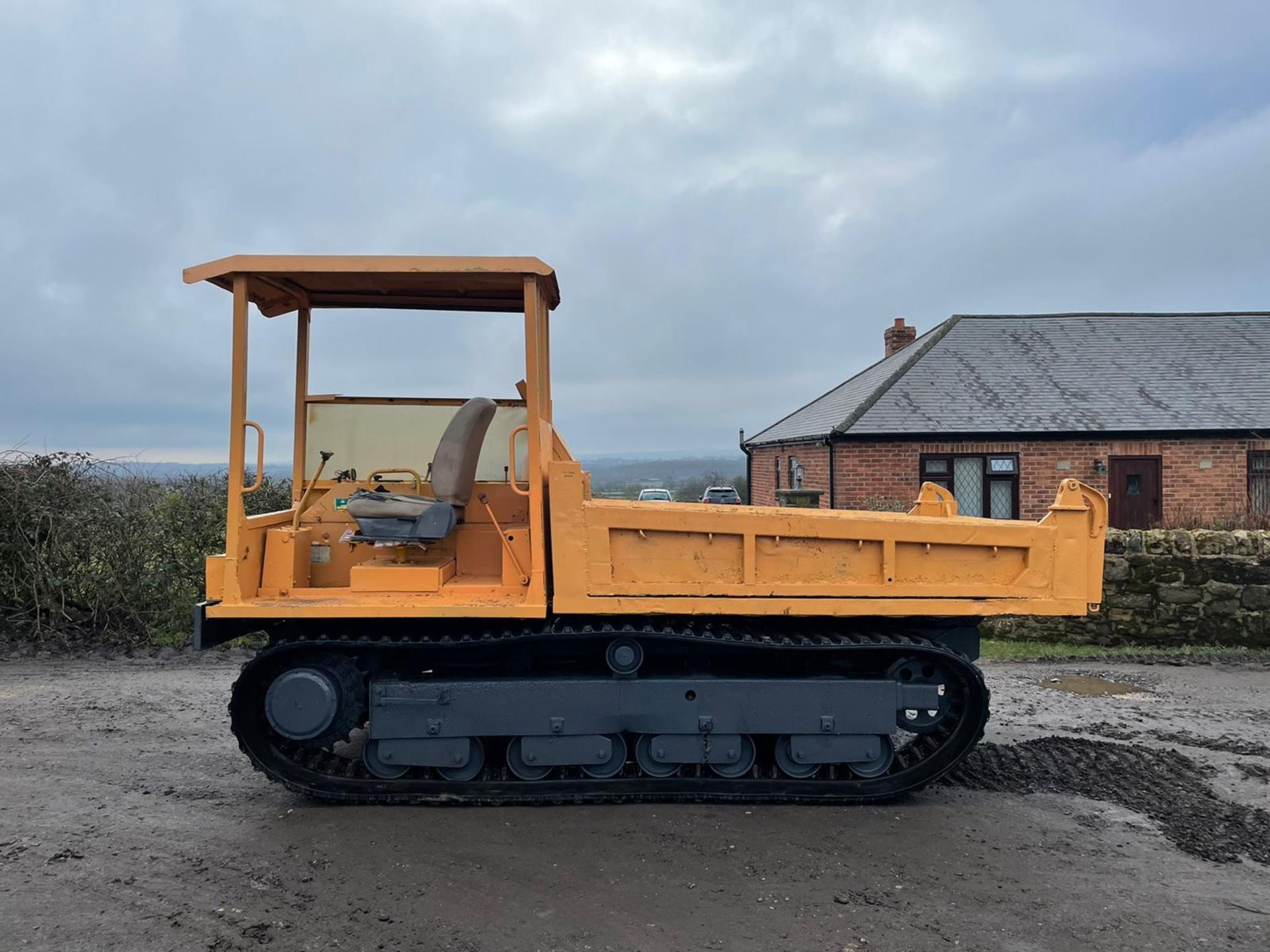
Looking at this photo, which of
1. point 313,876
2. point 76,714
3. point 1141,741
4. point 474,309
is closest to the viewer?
point 313,876

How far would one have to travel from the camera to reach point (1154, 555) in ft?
30.1

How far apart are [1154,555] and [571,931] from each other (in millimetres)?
8192

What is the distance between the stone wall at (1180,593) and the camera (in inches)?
352

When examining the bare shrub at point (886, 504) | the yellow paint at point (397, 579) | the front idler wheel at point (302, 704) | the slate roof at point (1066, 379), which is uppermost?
the slate roof at point (1066, 379)

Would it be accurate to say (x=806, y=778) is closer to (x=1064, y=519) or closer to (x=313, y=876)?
(x=1064, y=519)

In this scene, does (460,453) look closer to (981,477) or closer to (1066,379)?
(981,477)

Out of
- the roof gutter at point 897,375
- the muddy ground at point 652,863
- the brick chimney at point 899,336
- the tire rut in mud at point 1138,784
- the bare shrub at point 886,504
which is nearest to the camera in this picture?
the muddy ground at point 652,863

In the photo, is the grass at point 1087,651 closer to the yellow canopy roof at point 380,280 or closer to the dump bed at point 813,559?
the dump bed at point 813,559

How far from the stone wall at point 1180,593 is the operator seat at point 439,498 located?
279 inches

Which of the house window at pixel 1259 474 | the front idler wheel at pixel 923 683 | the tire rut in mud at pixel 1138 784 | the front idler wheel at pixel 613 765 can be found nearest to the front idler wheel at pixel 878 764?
the front idler wheel at pixel 923 683

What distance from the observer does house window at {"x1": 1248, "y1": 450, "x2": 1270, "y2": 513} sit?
1617 centimetres

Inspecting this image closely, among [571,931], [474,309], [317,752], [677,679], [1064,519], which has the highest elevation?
[474,309]

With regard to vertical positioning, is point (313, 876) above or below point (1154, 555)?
below

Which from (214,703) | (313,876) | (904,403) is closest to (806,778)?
(313,876)
